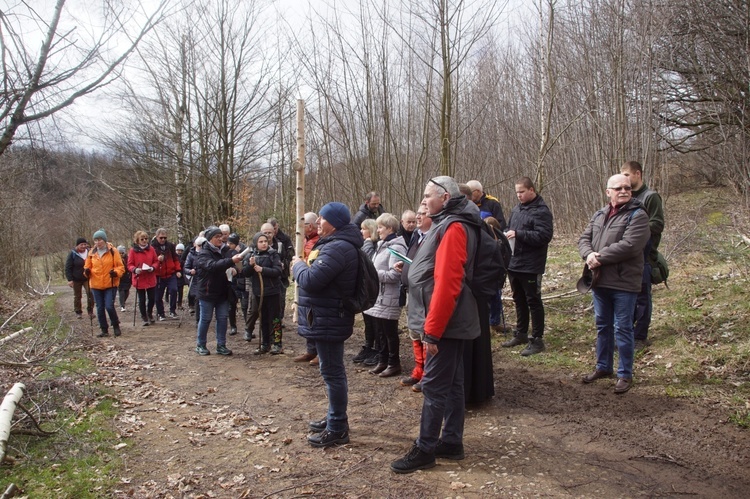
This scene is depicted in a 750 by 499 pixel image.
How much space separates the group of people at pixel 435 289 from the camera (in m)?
3.62

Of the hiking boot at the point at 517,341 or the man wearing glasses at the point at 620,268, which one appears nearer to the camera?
the man wearing glasses at the point at 620,268

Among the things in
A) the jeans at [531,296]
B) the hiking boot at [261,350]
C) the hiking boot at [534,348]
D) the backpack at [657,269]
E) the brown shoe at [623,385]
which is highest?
the backpack at [657,269]

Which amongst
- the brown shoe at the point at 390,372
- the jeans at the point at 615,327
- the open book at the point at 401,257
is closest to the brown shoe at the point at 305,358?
the brown shoe at the point at 390,372

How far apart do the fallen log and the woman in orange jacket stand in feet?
17.1

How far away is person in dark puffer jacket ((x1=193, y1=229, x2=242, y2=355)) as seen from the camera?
300 inches

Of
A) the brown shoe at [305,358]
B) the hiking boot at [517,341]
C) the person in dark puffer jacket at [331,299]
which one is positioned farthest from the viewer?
the brown shoe at [305,358]

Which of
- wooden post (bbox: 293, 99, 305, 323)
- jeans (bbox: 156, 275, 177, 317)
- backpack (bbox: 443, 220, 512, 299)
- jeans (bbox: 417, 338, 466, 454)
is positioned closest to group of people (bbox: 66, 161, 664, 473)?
jeans (bbox: 417, 338, 466, 454)

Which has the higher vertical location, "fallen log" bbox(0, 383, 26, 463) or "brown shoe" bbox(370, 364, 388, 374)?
"fallen log" bbox(0, 383, 26, 463)

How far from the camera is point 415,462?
11.9 ft

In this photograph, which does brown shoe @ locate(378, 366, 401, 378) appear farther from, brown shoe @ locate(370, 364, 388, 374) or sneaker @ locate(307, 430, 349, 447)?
sneaker @ locate(307, 430, 349, 447)

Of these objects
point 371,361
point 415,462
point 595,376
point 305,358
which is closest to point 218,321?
point 305,358

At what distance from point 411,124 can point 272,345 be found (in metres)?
5.79

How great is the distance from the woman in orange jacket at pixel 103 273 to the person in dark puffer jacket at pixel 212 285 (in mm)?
2423

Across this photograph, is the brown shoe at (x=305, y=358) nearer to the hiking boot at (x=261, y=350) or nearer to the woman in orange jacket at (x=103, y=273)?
the hiking boot at (x=261, y=350)
